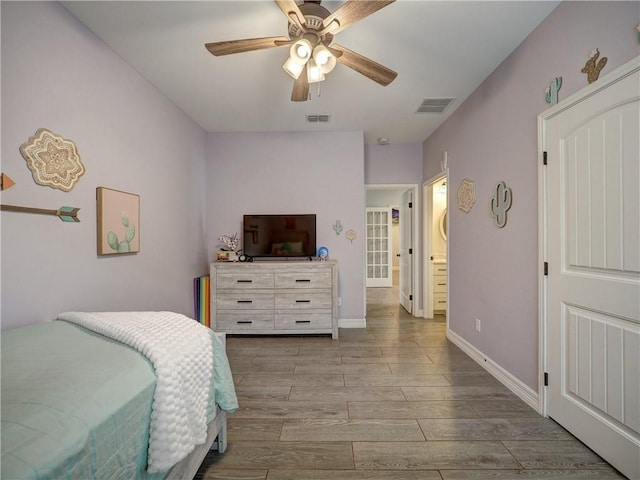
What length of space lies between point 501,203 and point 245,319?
300 centimetres

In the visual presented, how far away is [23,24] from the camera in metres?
1.59

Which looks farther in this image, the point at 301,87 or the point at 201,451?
the point at 301,87

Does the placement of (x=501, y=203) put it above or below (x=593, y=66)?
below

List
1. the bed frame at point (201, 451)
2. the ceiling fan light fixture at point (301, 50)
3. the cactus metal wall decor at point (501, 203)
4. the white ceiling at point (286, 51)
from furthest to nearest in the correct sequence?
the cactus metal wall decor at point (501, 203)
the white ceiling at point (286, 51)
the ceiling fan light fixture at point (301, 50)
the bed frame at point (201, 451)

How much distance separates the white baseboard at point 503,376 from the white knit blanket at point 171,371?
219cm

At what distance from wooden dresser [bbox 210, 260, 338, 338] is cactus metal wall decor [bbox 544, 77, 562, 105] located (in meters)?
2.51

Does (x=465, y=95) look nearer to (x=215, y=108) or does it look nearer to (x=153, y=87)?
(x=215, y=108)

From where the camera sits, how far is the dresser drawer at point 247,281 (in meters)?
3.61

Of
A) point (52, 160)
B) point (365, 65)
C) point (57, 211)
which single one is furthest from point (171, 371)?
point (365, 65)

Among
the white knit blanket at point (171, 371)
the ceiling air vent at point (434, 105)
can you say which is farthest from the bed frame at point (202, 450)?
the ceiling air vent at point (434, 105)

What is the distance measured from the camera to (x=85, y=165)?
1987mm

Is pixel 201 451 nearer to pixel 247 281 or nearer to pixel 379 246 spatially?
pixel 247 281

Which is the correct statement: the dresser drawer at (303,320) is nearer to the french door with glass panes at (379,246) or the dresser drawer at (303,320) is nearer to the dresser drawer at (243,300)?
the dresser drawer at (243,300)

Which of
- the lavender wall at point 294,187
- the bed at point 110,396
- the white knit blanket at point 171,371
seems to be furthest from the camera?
the lavender wall at point 294,187
